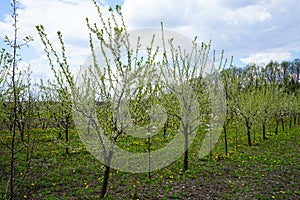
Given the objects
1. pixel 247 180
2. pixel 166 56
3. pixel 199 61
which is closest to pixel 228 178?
pixel 247 180

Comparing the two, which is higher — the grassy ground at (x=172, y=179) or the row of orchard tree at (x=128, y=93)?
the row of orchard tree at (x=128, y=93)

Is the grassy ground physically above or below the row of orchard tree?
below

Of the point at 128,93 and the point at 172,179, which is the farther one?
the point at 172,179

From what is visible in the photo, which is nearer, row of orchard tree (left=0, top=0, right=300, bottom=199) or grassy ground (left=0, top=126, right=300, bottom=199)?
row of orchard tree (left=0, top=0, right=300, bottom=199)

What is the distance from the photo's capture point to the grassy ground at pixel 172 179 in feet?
18.8

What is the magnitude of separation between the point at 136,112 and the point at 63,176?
13.3 feet

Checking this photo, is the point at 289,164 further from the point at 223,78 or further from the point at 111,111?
the point at 111,111

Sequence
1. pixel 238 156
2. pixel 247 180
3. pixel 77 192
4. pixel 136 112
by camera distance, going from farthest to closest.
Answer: pixel 238 156 < pixel 247 180 < pixel 77 192 < pixel 136 112

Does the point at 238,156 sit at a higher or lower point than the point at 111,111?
lower

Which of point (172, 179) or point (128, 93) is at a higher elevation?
point (128, 93)

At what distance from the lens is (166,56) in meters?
7.26

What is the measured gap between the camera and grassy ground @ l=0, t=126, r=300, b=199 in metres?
5.73

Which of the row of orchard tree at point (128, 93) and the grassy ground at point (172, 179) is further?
the grassy ground at point (172, 179)

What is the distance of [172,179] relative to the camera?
685cm
